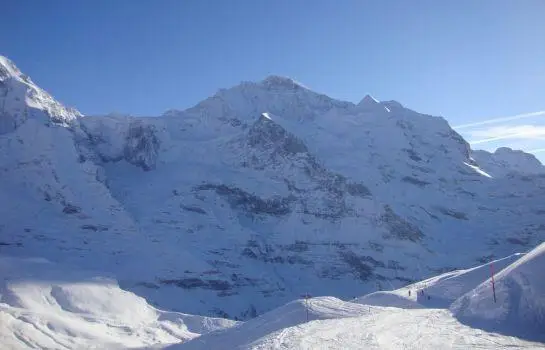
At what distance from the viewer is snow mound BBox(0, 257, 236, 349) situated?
238 feet

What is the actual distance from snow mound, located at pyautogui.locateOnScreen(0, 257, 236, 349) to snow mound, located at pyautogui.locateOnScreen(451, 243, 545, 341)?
54.9m

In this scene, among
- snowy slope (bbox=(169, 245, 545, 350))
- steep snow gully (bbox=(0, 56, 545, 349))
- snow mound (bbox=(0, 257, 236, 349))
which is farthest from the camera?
snow mound (bbox=(0, 257, 236, 349))

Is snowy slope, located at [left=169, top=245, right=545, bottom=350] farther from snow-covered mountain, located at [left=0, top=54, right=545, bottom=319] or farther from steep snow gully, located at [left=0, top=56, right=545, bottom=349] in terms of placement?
snow-covered mountain, located at [left=0, top=54, right=545, bottom=319]

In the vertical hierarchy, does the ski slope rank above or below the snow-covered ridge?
below

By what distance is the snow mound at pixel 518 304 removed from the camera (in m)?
29.0

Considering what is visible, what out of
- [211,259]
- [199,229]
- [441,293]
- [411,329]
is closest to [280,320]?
[411,329]

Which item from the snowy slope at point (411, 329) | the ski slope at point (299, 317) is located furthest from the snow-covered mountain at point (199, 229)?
the snowy slope at point (411, 329)

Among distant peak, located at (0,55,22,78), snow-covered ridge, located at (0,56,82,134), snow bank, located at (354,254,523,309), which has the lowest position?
snow bank, located at (354,254,523,309)

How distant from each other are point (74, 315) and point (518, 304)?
2914 inches

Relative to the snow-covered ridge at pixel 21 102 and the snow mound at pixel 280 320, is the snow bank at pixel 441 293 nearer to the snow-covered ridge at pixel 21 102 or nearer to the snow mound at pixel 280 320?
the snow mound at pixel 280 320

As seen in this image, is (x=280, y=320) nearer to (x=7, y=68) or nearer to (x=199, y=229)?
(x=199, y=229)

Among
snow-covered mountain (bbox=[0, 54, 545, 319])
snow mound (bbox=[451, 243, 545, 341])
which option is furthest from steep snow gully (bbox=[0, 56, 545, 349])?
snow-covered mountain (bbox=[0, 54, 545, 319])

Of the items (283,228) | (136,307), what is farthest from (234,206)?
(136,307)

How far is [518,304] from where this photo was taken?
3084 cm
